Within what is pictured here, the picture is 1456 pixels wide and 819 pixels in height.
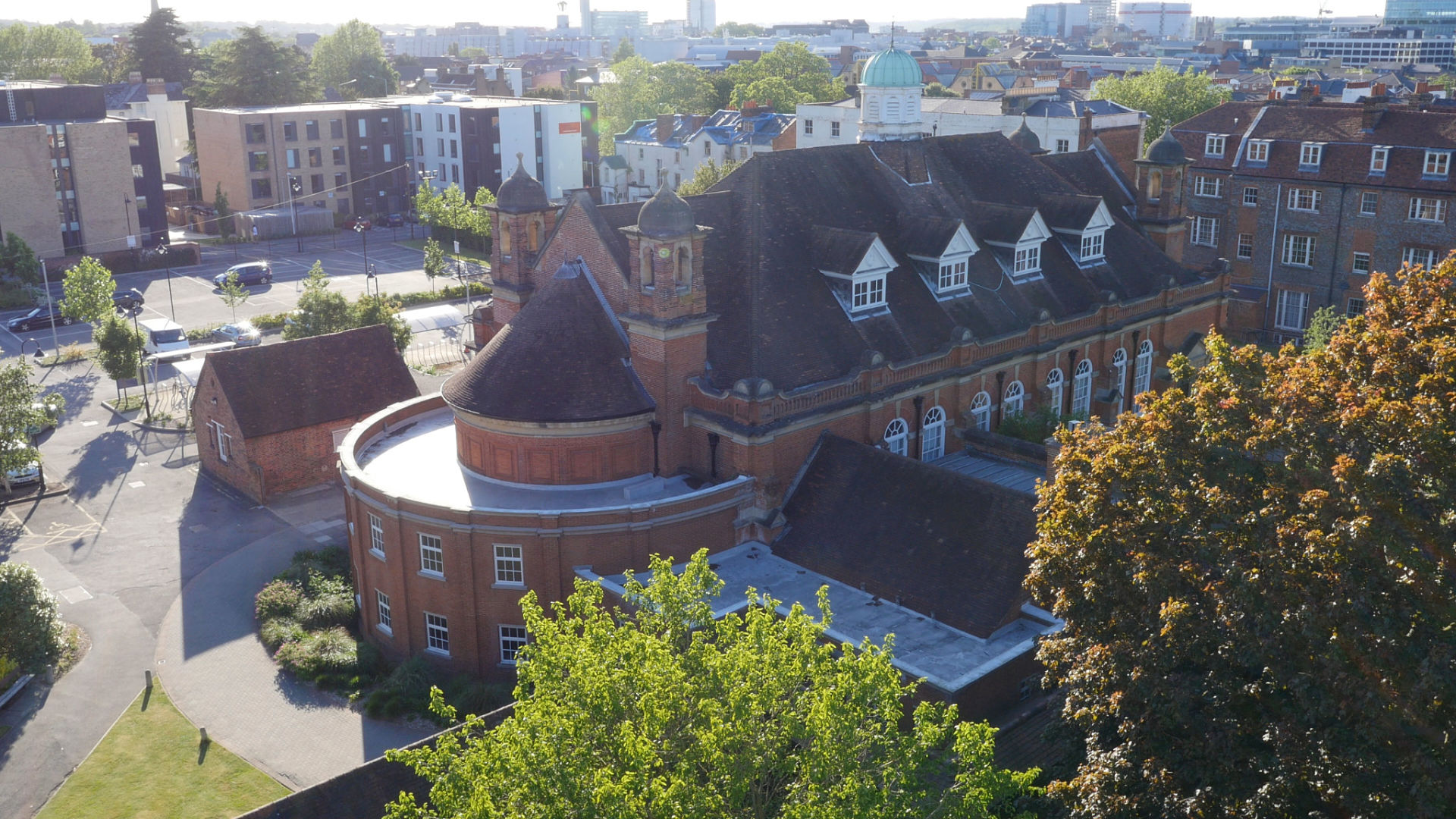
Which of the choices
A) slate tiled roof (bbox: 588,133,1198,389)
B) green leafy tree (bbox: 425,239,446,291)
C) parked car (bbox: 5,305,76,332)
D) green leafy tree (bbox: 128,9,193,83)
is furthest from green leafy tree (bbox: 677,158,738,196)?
green leafy tree (bbox: 128,9,193,83)

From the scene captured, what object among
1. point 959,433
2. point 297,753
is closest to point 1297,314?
point 959,433

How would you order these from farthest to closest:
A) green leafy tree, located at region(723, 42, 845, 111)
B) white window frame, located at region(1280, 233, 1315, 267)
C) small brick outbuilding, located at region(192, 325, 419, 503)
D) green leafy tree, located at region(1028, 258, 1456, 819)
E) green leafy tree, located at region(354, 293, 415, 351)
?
green leafy tree, located at region(723, 42, 845, 111), white window frame, located at region(1280, 233, 1315, 267), green leafy tree, located at region(354, 293, 415, 351), small brick outbuilding, located at region(192, 325, 419, 503), green leafy tree, located at region(1028, 258, 1456, 819)

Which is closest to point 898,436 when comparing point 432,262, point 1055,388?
point 1055,388

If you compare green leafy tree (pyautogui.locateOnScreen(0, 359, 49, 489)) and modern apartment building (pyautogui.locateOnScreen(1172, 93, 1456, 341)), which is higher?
modern apartment building (pyautogui.locateOnScreen(1172, 93, 1456, 341))

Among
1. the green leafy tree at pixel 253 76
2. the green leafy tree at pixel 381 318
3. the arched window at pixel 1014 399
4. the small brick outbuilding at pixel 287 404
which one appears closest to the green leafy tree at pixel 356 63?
the green leafy tree at pixel 253 76

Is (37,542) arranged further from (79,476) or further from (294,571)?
(294,571)

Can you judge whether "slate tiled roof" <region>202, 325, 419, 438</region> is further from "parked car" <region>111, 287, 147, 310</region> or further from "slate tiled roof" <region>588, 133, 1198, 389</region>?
"parked car" <region>111, 287, 147, 310</region>
